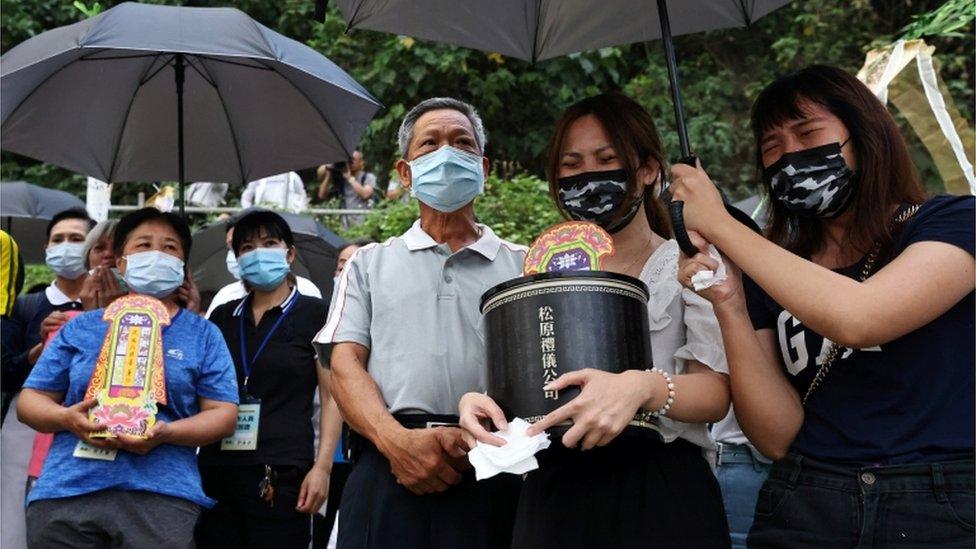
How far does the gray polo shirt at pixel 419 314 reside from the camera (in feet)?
10.7

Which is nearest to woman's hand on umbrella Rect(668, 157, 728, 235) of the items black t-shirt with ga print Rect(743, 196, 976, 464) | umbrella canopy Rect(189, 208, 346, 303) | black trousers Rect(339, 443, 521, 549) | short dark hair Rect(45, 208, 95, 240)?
black t-shirt with ga print Rect(743, 196, 976, 464)

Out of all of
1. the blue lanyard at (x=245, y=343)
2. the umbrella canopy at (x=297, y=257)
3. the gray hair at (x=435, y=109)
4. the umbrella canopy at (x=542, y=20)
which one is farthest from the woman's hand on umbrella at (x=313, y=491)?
the umbrella canopy at (x=297, y=257)

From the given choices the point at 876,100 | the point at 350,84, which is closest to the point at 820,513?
the point at 876,100

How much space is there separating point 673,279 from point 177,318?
2.63 metres

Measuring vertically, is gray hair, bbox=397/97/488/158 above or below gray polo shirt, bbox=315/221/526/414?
above

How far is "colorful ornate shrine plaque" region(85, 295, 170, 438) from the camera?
4211mm

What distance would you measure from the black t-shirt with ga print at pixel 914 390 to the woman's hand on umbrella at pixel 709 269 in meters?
0.33

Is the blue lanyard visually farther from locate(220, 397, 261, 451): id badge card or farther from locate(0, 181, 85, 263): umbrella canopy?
locate(0, 181, 85, 263): umbrella canopy

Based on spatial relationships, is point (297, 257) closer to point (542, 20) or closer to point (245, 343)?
point (245, 343)

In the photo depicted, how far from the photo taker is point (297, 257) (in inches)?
348

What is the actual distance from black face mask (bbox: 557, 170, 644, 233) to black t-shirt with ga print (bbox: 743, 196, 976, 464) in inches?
29.8

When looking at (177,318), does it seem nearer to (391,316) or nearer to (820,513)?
(391,316)

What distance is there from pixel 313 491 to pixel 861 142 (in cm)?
316

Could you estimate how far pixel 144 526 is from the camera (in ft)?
14.0
